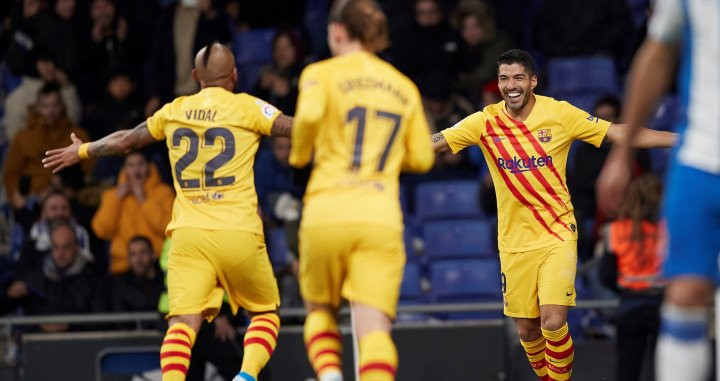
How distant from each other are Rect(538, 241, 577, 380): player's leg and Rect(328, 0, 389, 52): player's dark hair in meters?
2.82

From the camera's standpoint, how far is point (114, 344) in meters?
12.0

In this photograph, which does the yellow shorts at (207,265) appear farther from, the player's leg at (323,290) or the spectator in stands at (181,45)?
the spectator in stands at (181,45)

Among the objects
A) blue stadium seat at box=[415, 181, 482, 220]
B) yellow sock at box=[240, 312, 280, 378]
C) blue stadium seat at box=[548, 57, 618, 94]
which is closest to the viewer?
yellow sock at box=[240, 312, 280, 378]

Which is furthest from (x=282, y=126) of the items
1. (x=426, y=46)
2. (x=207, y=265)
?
(x=426, y=46)

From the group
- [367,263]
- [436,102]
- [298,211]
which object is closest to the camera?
[367,263]

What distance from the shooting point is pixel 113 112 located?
49.0 ft

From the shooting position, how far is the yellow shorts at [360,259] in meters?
6.69

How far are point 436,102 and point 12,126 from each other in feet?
15.3

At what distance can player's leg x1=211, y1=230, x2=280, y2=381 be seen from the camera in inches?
352

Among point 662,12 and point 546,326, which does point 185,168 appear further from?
point 662,12

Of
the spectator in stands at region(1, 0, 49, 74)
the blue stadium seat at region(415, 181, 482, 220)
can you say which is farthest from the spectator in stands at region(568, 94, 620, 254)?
the spectator in stands at region(1, 0, 49, 74)

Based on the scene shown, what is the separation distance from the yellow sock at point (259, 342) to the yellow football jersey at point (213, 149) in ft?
2.23

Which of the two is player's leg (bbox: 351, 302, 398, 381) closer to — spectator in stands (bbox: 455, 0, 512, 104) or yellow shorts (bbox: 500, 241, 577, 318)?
yellow shorts (bbox: 500, 241, 577, 318)

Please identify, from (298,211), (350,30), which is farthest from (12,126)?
(350,30)
